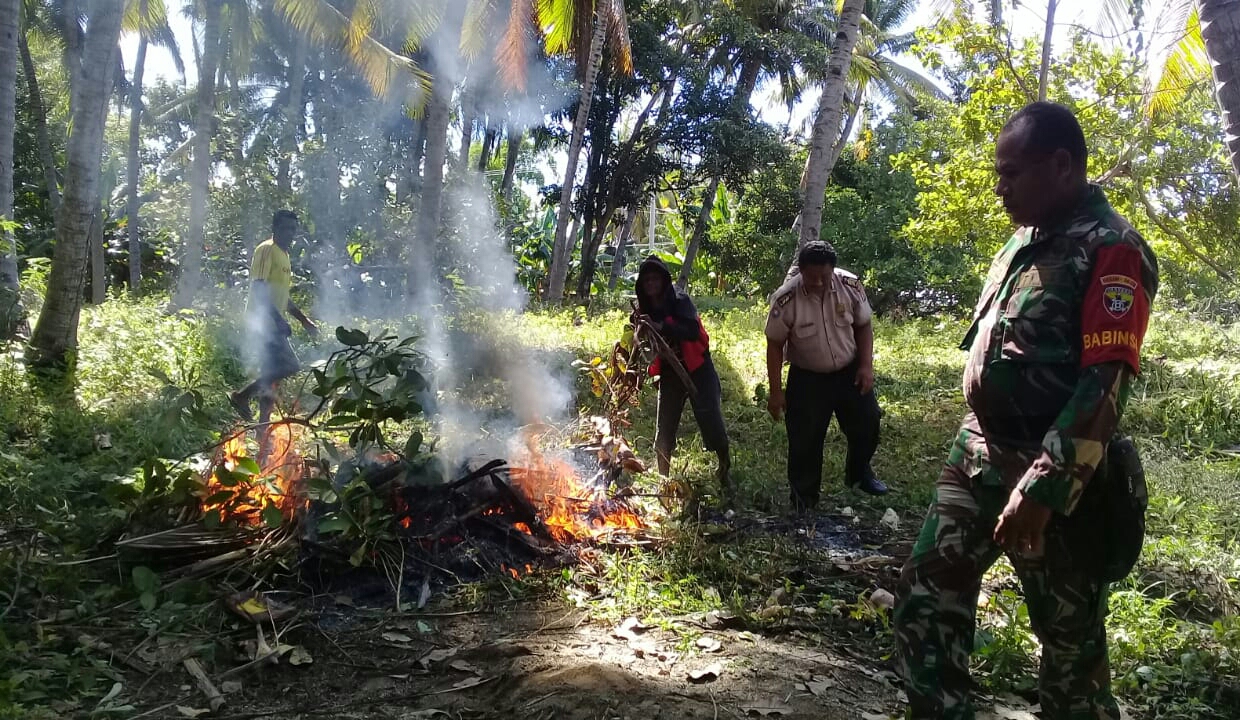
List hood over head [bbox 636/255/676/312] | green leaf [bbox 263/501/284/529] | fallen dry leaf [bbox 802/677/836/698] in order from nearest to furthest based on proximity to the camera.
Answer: fallen dry leaf [bbox 802/677/836/698] < green leaf [bbox 263/501/284/529] < hood over head [bbox 636/255/676/312]

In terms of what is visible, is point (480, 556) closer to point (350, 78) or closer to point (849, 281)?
point (849, 281)

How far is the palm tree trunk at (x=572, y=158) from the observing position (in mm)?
13141

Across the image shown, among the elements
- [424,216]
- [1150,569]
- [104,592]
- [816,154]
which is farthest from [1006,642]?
[424,216]

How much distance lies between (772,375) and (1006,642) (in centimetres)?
213

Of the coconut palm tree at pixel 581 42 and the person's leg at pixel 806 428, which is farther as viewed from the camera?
the coconut palm tree at pixel 581 42

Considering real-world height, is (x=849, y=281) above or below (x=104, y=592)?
above

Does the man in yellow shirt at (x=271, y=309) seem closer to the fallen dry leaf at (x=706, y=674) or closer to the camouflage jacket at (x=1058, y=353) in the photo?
the fallen dry leaf at (x=706, y=674)

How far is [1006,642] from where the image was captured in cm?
302

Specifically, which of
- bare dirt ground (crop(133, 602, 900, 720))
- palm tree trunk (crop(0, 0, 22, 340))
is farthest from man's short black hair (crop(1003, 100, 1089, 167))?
palm tree trunk (crop(0, 0, 22, 340))

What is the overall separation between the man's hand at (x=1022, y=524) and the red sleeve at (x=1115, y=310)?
0.36 metres

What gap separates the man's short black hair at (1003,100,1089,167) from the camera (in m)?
1.99

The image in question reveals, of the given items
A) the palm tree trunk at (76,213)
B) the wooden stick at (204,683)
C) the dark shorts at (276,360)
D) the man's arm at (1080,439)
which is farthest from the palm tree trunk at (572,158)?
A: the man's arm at (1080,439)

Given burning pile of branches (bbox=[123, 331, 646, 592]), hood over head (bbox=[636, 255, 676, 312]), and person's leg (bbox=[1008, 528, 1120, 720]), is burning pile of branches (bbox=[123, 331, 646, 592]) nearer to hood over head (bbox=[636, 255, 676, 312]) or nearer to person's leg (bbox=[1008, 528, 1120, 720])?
hood over head (bbox=[636, 255, 676, 312])

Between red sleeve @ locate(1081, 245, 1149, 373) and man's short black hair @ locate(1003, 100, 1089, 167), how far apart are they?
28 centimetres
